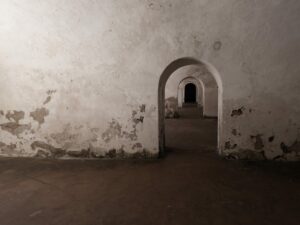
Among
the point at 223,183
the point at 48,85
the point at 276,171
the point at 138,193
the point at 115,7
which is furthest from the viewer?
the point at 48,85

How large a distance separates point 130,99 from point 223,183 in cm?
218

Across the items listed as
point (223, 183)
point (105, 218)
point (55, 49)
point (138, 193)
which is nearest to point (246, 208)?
point (223, 183)

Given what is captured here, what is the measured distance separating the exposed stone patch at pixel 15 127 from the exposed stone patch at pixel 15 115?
102mm

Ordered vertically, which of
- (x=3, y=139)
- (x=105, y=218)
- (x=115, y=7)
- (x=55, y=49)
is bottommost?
(x=105, y=218)

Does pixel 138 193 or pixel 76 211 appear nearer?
pixel 76 211

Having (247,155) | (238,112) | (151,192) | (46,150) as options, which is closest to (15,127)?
(46,150)

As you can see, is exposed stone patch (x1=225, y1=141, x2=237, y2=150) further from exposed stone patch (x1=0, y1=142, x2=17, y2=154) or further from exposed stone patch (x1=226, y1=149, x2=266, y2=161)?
exposed stone patch (x1=0, y1=142, x2=17, y2=154)

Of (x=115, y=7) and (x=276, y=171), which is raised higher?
(x=115, y=7)

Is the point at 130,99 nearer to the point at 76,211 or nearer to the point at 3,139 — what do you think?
the point at 76,211

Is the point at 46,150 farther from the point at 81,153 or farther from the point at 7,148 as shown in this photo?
the point at 7,148

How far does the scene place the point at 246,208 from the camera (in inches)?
99.2

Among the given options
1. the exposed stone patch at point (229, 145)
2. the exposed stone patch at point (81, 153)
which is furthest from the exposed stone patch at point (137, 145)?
the exposed stone patch at point (229, 145)

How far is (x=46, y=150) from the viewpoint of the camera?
14.5 ft

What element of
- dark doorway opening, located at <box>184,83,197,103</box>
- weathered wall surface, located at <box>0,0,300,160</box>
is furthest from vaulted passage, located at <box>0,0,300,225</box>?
dark doorway opening, located at <box>184,83,197,103</box>
